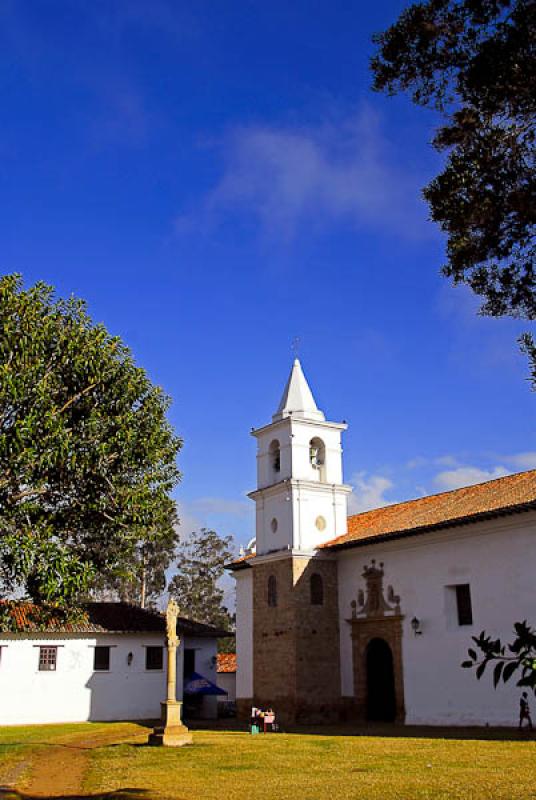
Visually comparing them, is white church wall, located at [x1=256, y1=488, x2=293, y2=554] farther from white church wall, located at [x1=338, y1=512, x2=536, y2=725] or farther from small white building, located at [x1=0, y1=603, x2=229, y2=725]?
small white building, located at [x1=0, y1=603, x2=229, y2=725]

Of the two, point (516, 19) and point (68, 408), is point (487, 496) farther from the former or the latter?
point (516, 19)

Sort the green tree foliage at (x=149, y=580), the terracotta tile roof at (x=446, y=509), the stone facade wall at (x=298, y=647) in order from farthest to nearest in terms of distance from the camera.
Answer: the green tree foliage at (x=149, y=580)
the stone facade wall at (x=298, y=647)
the terracotta tile roof at (x=446, y=509)

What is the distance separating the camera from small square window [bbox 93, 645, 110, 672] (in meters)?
31.7

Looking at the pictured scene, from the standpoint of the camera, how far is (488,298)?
371 inches

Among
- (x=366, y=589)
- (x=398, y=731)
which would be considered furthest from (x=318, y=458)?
(x=398, y=731)

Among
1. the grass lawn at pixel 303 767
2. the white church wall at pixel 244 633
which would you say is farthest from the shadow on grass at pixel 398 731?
the white church wall at pixel 244 633

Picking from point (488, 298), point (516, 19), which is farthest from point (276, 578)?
point (516, 19)

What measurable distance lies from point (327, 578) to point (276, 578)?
6.63 feet

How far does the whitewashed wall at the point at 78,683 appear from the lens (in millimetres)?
30031

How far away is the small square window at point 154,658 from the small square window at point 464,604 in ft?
48.6

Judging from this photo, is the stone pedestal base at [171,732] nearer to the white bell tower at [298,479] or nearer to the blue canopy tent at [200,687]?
the white bell tower at [298,479]

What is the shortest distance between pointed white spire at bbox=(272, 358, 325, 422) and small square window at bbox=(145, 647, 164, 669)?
11249 millimetres

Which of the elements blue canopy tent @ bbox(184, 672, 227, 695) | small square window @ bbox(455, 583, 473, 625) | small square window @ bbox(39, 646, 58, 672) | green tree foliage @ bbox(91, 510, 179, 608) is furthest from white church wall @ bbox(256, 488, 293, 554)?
green tree foliage @ bbox(91, 510, 179, 608)

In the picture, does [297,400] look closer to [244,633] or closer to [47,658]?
[244,633]
